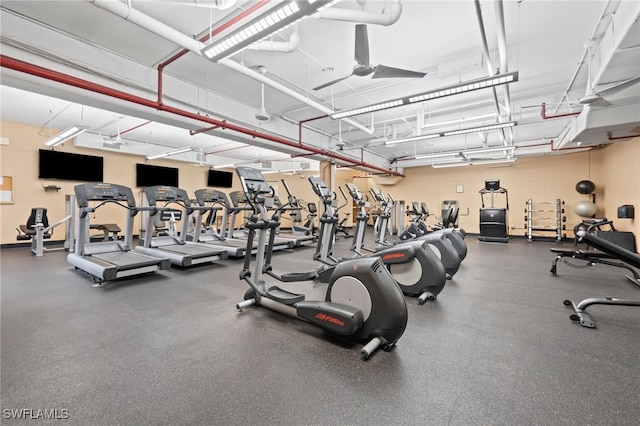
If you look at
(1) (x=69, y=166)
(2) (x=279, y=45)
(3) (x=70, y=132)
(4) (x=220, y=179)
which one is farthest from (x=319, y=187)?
(4) (x=220, y=179)

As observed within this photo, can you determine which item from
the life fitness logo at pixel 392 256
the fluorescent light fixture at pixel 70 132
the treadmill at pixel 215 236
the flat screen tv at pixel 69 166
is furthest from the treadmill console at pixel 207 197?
the flat screen tv at pixel 69 166

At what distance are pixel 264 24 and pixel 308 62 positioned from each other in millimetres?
2051

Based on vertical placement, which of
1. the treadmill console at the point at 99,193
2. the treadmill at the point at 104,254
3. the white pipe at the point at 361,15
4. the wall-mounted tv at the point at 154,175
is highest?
the white pipe at the point at 361,15

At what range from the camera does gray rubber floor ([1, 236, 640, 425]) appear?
4.54 ft

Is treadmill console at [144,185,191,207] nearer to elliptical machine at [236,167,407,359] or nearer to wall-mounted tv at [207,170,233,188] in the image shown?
elliptical machine at [236,167,407,359]

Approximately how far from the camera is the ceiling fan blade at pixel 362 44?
270 cm

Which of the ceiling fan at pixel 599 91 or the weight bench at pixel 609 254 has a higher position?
the ceiling fan at pixel 599 91

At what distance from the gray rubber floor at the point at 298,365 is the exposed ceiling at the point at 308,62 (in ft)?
9.09

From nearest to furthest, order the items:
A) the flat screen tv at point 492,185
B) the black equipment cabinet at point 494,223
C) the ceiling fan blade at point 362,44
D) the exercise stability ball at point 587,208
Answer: the ceiling fan blade at point 362,44
the exercise stability ball at point 587,208
the black equipment cabinet at point 494,223
the flat screen tv at point 492,185

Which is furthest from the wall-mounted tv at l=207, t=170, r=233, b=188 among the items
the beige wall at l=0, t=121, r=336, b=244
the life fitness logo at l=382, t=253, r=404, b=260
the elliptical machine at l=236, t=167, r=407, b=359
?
the elliptical machine at l=236, t=167, r=407, b=359

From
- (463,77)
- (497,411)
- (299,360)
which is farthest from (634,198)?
(299,360)

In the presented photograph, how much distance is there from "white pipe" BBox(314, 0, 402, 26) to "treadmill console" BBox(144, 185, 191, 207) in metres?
4.07

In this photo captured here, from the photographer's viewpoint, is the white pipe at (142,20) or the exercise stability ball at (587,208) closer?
the white pipe at (142,20)

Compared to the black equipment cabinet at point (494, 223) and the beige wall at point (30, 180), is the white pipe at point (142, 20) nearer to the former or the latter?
the beige wall at point (30, 180)
